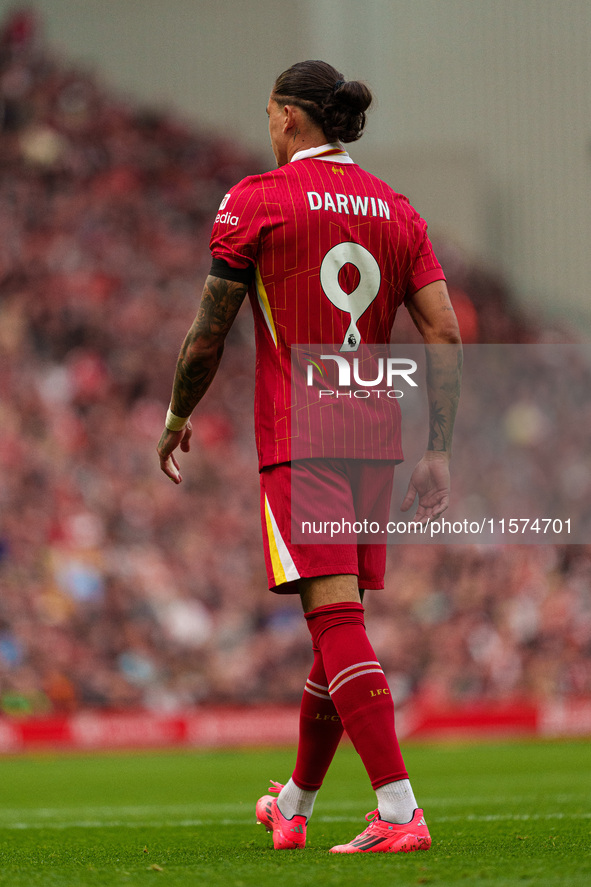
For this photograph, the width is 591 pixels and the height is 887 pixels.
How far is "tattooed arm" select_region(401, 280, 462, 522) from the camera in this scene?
3.03 metres

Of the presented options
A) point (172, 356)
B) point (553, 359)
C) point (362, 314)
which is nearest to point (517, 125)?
point (553, 359)

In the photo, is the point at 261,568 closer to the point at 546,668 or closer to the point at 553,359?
the point at 546,668

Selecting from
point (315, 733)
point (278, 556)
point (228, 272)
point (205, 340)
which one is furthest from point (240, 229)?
point (315, 733)

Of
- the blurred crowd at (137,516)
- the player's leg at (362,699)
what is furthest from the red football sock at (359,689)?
the blurred crowd at (137,516)

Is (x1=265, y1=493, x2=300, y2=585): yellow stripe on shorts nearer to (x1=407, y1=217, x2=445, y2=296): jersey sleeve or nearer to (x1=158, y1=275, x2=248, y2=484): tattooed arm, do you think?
(x1=158, y1=275, x2=248, y2=484): tattooed arm

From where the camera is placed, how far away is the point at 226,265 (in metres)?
2.85

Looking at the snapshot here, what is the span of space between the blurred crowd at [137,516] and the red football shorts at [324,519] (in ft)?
29.2

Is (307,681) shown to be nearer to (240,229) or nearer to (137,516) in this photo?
(240,229)

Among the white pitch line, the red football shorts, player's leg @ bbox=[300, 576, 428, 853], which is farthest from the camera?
the white pitch line

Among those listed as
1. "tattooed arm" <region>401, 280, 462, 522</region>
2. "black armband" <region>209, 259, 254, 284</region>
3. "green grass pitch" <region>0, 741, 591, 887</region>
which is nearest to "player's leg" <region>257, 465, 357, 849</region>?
"green grass pitch" <region>0, 741, 591, 887</region>

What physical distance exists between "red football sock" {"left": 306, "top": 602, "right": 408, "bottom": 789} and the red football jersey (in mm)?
404

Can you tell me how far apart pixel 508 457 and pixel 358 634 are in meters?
12.4

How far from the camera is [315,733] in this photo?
306 cm

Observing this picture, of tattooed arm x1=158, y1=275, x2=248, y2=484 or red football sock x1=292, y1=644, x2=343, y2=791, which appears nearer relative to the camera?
tattooed arm x1=158, y1=275, x2=248, y2=484
